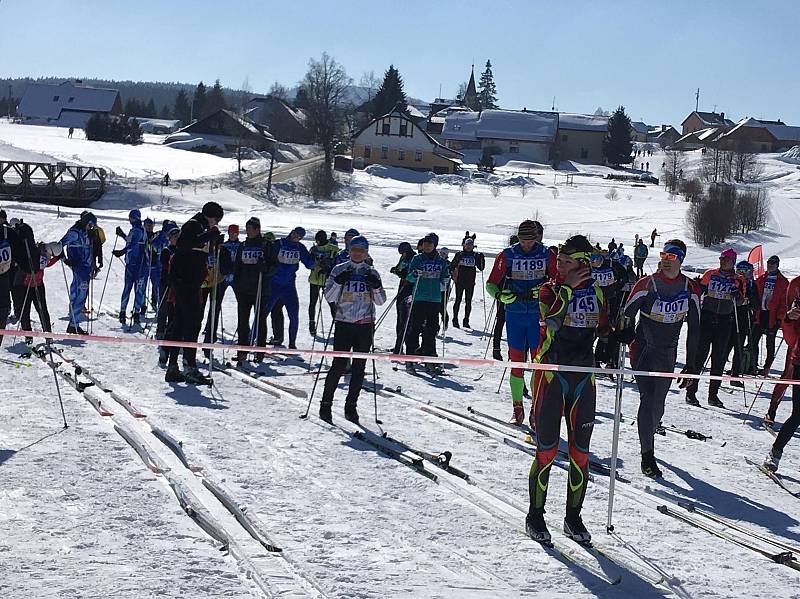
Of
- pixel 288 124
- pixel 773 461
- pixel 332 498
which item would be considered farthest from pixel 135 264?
pixel 288 124

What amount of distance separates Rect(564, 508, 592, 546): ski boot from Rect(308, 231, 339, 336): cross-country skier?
828 centimetres

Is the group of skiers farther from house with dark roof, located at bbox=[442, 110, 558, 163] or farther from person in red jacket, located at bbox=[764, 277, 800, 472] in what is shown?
house with dark roof, located at bbox=[442, 110, 558, 163]

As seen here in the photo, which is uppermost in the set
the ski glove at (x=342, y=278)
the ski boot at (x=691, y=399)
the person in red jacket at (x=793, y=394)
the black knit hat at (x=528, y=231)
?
the black knit hat at (x=528, y=231)

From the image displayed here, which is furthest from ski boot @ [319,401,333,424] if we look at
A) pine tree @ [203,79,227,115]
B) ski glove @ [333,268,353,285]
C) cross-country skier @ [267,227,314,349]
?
pine tree @ [203,79,227,115]

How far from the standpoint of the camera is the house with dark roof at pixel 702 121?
6937 inches

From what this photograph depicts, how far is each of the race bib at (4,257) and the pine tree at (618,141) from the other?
10863 cm

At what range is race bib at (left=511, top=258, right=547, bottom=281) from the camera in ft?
32.9

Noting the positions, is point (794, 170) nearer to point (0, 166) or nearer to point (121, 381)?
point (0, 166)

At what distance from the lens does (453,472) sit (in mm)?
7965

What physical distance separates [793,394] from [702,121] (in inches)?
7003

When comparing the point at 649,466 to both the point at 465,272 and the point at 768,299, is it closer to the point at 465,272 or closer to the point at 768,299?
the point at 768,299

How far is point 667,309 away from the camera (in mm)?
8797

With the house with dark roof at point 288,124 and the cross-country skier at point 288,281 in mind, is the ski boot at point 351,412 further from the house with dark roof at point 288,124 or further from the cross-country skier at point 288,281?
the house with dark roof at point 288,124

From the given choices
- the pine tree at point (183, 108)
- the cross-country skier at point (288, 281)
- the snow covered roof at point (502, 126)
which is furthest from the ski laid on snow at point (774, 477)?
the pine tree at point (183, 108)
